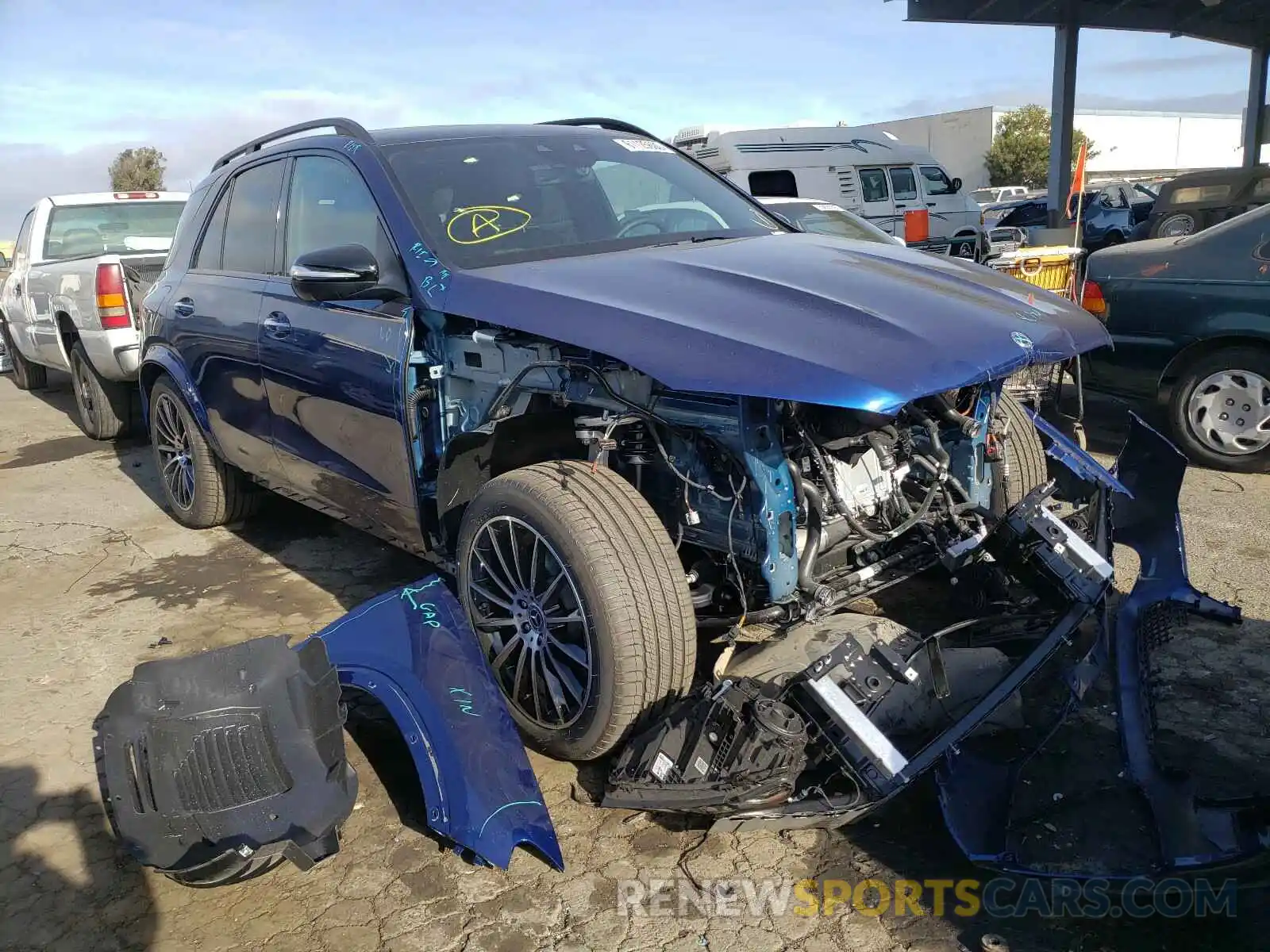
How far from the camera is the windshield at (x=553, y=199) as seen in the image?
3.31m

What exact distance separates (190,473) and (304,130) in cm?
214

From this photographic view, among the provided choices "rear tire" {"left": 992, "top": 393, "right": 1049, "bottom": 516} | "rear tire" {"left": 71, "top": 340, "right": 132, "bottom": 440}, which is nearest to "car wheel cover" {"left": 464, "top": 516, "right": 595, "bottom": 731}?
"rear tire" {"left": 992, "top": 393, "right": 1049, "bottom": 516}

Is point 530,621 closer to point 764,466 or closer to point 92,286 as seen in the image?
point 764,466

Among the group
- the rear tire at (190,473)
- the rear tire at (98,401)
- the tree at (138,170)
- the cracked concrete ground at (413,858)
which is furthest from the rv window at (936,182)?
the tree at (138,170)

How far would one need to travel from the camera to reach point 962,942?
221 cm

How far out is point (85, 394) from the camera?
7.86 metres

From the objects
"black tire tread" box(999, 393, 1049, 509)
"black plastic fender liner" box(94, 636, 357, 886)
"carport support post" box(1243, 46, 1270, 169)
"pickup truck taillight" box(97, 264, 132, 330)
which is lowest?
"black plastic fender liner" box(94, 636, 357, 886)

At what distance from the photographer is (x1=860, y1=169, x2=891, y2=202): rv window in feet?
55.0

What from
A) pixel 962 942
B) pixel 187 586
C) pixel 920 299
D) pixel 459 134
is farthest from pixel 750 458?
pixel 187 586

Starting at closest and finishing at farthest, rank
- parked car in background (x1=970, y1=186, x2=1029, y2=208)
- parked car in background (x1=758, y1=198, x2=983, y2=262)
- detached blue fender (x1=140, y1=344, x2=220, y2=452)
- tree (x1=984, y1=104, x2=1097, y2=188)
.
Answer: detached blue fender (x1=140, y1=344, x2=220, y2=452), parked car in background (x1=758, y1=198, x2=983, y2=262), parked car in background (x1=970, y1=186, x2=1029, y2=208), tree (x1=984, y1=104, x2=1097, y2=188)

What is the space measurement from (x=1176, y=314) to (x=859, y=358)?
4.08 metres

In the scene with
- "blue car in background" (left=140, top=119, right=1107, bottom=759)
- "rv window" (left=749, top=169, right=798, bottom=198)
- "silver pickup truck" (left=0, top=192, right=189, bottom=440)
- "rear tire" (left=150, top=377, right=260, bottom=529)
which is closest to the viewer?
"blue car in background" (left=140, top=119, right=1107, bottom=759)

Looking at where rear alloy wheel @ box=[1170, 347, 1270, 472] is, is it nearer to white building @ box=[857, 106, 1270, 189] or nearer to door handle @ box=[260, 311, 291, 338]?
door handle @ box=[260, 311, 291, 338]

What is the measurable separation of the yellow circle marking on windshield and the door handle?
0.91 m
